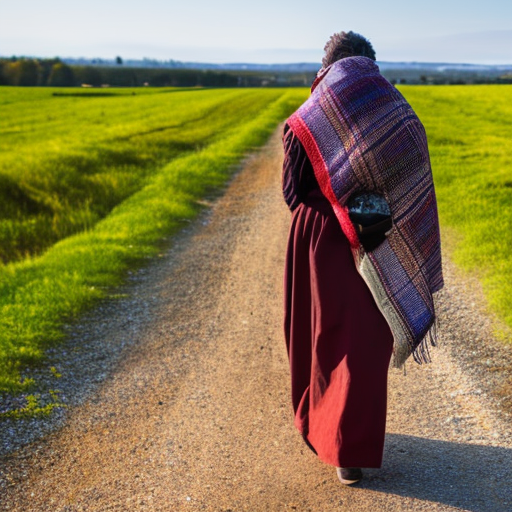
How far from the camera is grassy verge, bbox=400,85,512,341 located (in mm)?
A: 6625

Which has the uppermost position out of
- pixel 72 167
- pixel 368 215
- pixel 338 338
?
pixel 368 215

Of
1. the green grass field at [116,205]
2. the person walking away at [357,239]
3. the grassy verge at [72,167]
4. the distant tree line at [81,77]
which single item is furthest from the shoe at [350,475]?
the distant tree line at [81,77]

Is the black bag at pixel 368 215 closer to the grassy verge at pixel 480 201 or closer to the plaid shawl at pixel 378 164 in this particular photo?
the plaid shawl at pixel 378 164

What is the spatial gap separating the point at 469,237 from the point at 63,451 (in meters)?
5.70

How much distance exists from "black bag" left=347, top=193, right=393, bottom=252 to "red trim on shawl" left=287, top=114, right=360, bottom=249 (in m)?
0.03

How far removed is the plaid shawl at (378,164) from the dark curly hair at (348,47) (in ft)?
0.34

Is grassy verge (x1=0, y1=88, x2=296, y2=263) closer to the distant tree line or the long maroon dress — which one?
the long maroon dress

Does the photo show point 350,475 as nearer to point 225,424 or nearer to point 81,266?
point 225,424

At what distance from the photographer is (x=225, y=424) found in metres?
4.19

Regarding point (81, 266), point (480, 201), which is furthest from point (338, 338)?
point (480, 201)

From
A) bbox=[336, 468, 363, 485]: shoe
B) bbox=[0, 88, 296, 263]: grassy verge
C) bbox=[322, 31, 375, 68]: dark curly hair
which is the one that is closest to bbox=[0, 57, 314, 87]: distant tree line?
bbox=[0, 88, 296, 263]: grassy verge

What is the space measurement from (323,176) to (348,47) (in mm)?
687

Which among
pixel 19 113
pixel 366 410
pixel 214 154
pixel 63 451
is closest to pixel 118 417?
pixel 63 451

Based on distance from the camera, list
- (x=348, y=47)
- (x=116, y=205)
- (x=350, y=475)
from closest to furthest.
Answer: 1. (x=348, y=47)
2. (x=350, y=475)
3. (x=116, y=205)
